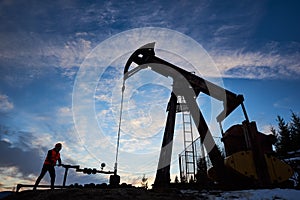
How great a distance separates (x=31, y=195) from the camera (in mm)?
5172

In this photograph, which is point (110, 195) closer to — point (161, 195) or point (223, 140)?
point (161, 195)

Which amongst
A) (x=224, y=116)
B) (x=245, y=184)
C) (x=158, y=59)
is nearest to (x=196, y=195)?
→ (x=245, y=184)

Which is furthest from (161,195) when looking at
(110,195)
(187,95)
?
(187,95)

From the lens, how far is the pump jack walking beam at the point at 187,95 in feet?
21.7

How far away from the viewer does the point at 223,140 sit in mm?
7043

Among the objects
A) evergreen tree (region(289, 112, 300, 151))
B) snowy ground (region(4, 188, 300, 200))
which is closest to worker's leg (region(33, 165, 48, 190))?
snowy ground (region(4, 188, 300, 200))

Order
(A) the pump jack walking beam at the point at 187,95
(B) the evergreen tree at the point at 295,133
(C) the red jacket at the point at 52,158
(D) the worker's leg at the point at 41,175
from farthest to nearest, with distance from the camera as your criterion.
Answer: (B) the evergreen tree at the point at 295,133 < (C) the red jacket at the point at 52,158 < (D) the worker's leg at the point at 41,175 < (A) the pump jack walking beam at the point at 187,95

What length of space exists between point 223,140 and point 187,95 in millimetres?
1998

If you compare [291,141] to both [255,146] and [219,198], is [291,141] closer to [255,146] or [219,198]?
[255,146]

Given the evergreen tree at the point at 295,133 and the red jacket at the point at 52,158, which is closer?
the red jacket at the point at 52,158

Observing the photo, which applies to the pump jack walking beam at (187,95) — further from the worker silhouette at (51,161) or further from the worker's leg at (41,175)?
the worker's leg at (41,175)

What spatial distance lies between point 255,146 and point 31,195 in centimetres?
631

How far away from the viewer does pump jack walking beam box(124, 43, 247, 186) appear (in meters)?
6.62

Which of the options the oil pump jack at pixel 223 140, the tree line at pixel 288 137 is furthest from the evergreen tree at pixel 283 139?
the oil pump jack at pixel 223 140
